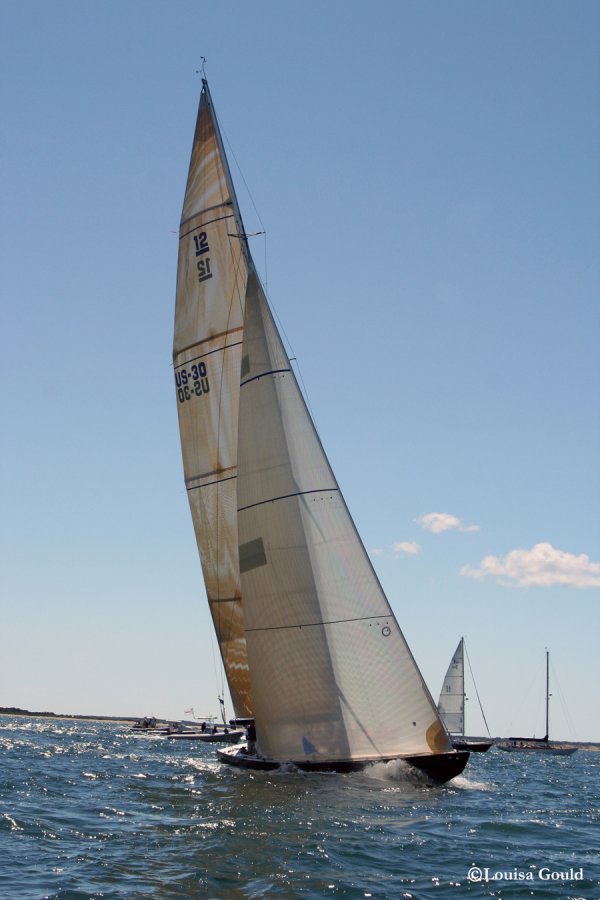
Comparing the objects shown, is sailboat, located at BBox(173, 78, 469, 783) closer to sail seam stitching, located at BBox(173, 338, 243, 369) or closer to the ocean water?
sail seam stitching, located at BBox(173, 338, 243, 369)

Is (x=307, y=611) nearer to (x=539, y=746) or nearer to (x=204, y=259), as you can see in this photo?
(x=204, y=259)

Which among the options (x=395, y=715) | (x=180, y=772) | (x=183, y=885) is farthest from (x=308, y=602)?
(x=183, y=885)

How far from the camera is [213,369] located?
2995 centimetres

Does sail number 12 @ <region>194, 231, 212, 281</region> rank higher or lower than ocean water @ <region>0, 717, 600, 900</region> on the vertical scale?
higher

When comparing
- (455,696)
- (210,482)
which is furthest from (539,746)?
(210,482)

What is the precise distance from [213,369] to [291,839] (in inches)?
704

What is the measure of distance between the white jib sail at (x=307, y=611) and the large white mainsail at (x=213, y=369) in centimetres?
412

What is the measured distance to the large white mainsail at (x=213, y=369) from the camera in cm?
2953

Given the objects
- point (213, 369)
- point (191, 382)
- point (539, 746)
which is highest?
point (213, 369)

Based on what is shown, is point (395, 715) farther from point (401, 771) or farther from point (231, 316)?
point (231, 316)

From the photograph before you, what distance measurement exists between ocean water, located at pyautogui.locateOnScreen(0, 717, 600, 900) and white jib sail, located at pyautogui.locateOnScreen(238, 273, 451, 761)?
110 centimetres

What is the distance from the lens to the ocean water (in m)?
12.1

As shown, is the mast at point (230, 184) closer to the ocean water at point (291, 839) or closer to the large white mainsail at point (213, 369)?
the large white mainsail at point (213, 369)

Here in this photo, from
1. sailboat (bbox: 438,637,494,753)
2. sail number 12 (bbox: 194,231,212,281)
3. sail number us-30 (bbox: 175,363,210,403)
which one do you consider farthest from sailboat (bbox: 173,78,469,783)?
sailboat (bbox: 438,637,494,753)
